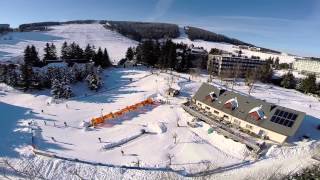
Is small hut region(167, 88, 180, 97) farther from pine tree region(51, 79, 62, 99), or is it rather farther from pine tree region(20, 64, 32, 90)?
pine tree region(20, 64, 32, 90)

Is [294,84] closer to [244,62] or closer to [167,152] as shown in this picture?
[244,62]

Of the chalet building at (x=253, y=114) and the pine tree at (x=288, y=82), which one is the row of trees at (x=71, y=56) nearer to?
the chalet building at (x=253, y=114)

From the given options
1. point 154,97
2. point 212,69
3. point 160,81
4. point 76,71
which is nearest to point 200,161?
point 154,97

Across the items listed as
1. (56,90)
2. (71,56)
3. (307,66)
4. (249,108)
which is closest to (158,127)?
(249,108)

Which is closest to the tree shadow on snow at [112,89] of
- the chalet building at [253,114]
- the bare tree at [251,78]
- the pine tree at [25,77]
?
the pine tree at [25,77]

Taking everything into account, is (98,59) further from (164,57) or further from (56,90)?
(56,90)

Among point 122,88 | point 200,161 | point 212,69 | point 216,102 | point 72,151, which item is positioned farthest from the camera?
point 212,69
